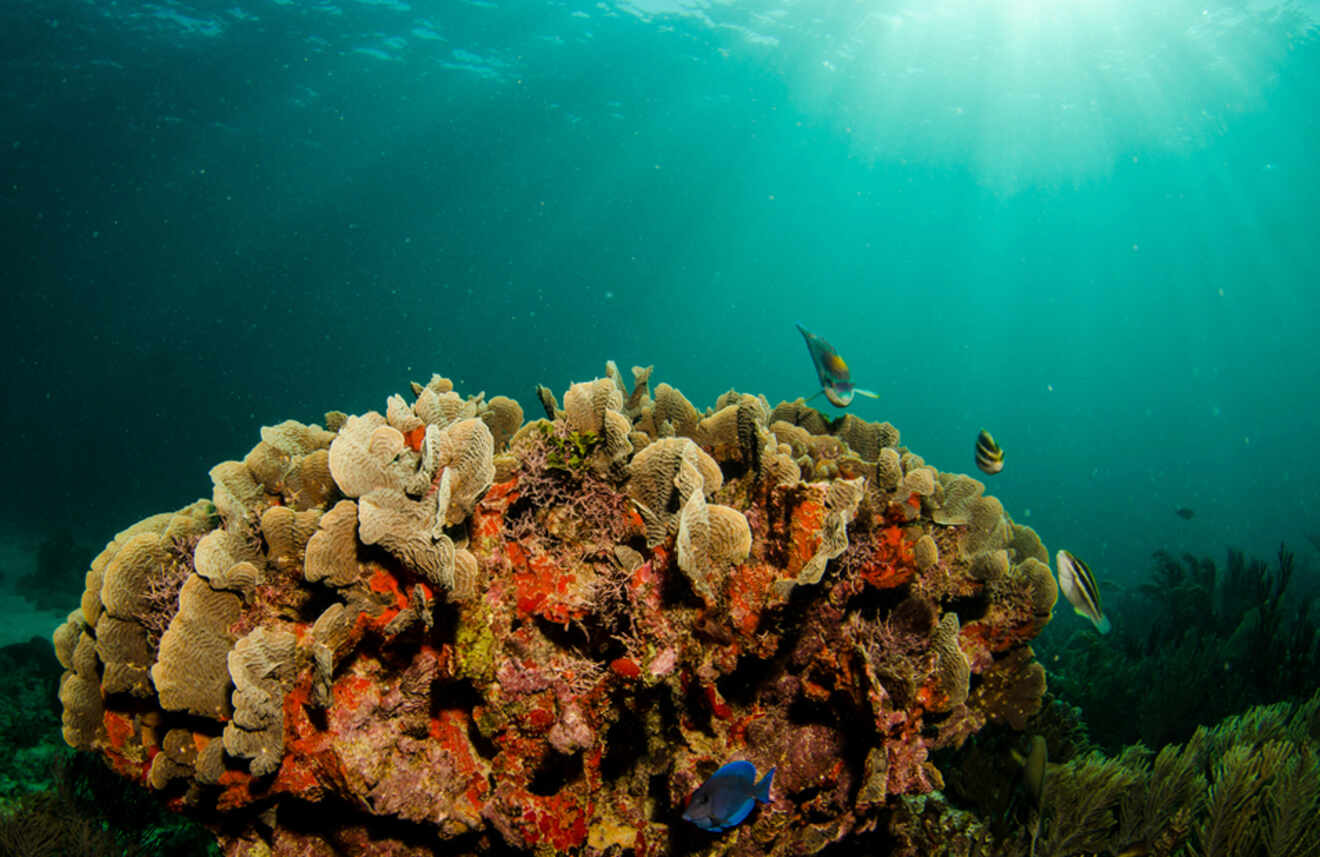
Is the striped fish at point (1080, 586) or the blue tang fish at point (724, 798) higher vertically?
the blue tang fish at point (724, 798)

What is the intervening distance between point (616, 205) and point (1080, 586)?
69132mm

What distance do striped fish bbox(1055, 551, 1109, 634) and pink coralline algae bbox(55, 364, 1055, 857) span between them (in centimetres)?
118

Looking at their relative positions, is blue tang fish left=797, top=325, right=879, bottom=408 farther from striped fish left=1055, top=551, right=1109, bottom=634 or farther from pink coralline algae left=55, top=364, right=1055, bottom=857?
striped fish left=1055, top=551, right=1109, bottom=634

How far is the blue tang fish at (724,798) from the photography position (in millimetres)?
1511

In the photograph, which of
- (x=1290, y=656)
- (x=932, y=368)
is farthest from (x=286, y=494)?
(x=932, y=368)

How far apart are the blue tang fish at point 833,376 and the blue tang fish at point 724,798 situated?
7.69 ft

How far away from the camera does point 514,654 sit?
1884 millimetres

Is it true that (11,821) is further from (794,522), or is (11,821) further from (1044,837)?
(1044,837)

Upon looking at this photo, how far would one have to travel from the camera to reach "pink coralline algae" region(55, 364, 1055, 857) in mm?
1833

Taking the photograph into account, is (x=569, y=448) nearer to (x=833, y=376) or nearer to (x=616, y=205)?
(x=833, y=376)

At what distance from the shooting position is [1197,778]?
308 centimetres

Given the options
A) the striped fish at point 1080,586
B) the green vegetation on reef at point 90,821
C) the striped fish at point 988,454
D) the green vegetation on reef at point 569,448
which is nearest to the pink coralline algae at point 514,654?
the green vegetation on reef at point 569,448

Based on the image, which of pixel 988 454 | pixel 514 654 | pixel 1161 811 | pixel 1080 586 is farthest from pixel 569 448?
pixel 1161 811

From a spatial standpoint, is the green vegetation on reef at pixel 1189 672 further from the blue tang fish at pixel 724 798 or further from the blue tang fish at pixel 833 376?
the blue tang fish at pixel 724 798
